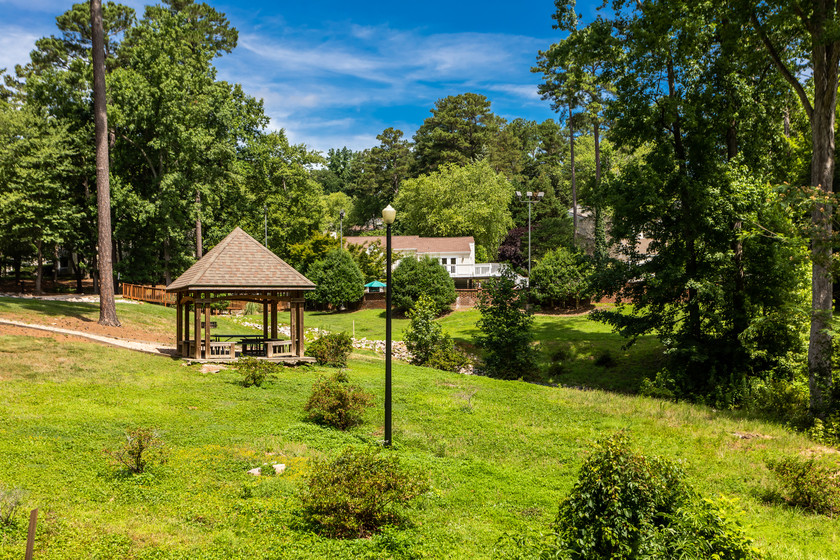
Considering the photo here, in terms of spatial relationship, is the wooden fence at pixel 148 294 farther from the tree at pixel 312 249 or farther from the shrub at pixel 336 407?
the shrub at pixel 336 407

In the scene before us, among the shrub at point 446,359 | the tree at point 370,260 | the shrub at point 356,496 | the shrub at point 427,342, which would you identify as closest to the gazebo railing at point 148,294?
the shrub at point 427,342

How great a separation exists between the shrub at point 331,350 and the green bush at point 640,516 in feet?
51.2

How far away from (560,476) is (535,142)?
9036 centimetres

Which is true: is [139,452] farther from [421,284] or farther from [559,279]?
[421,284]

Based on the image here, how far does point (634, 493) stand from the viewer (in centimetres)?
627

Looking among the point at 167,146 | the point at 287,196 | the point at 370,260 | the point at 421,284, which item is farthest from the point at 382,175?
the point at 167,146

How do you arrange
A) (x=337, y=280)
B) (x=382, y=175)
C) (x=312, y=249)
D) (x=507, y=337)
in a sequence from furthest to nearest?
(x=382, y=175)
(x=312, y=249)
(x=337, y=280)
(x=507, y=337)

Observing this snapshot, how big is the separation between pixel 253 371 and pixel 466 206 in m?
50.4

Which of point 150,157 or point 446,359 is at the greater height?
point 150,157

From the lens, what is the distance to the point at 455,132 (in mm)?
80125

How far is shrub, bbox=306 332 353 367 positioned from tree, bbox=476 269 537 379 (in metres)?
6.70

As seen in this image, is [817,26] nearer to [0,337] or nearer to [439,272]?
[0,337]

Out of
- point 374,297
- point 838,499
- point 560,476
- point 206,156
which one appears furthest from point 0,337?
point 374,297

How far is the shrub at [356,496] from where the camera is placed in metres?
7.59
